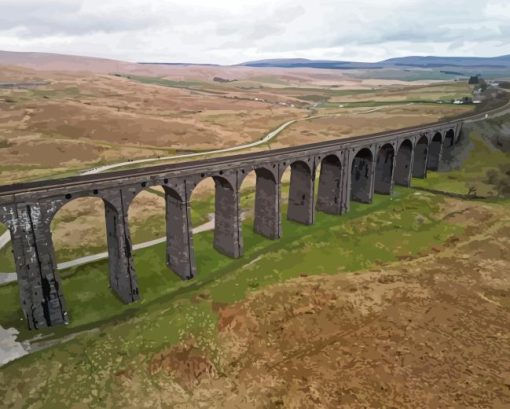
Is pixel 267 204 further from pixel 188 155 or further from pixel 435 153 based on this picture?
pixel 435 153

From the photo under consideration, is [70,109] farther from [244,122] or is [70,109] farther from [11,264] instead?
[11,264]

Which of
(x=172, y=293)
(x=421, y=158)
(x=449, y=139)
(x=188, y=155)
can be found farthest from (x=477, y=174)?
(x=172, y=293)

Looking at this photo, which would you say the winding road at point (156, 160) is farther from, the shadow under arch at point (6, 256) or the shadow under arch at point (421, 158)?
the shadow under arch at point (421, 158)

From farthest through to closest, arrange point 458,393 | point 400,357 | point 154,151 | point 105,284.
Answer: point 154,151
point 105,284
point 400,357
point 458,393

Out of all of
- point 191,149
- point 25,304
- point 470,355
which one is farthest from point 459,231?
point 191,149

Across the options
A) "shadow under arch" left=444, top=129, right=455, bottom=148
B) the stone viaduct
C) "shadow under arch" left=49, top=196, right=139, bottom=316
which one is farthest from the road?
"shadow under arch" left=444, top=129, right=455, bottom=148

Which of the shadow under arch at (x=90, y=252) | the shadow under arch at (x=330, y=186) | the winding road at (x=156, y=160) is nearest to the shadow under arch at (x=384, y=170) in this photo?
the shadow under arch at (x=330, y=186)
